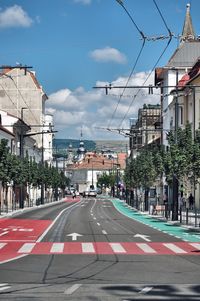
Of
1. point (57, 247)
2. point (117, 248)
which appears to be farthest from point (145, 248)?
point (57, 247)

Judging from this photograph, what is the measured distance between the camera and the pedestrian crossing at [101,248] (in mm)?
21078

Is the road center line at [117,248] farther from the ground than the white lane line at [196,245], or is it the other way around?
the road center line at [117,248]

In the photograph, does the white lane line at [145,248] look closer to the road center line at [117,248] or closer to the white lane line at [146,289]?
the road center line at [117,248]

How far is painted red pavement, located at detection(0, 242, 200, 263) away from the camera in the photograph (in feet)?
68.4

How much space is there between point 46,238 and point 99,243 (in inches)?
138

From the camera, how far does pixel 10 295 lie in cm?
1173

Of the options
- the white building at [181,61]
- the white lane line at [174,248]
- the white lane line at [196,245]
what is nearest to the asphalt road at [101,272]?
the white lane line at [174,248]

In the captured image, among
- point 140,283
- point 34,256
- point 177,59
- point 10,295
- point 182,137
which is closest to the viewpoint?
point 10,295

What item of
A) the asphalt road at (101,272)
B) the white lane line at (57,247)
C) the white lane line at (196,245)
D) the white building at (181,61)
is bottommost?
the white lane line at (196,245)

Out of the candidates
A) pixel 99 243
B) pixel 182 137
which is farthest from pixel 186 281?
pixel 182 137

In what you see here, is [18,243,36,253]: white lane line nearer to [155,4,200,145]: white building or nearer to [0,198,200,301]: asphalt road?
[0,198,200,301]: asphalt road

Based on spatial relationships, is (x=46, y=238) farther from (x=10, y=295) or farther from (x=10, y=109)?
(x=10, y=109)

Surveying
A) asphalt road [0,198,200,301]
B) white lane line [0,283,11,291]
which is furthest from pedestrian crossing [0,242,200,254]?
white lane line [0,283,11,291]

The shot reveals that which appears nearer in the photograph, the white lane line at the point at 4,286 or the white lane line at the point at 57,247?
the white lane line at the point at 4,286
